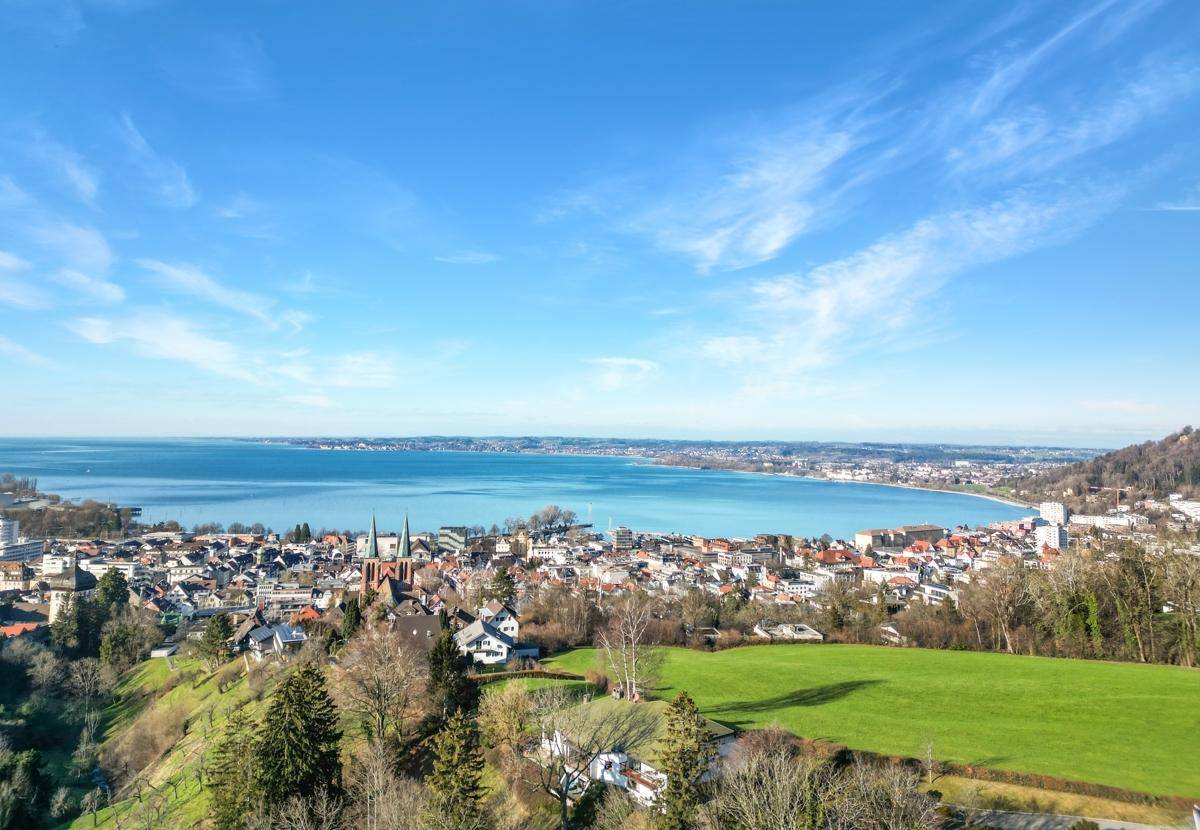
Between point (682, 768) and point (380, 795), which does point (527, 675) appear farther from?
point (682, 768)

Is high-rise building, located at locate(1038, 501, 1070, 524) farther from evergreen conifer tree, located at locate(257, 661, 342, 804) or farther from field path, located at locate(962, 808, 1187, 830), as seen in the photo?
evergreen conifer tree, located at locate(257, 661, 342, 804)

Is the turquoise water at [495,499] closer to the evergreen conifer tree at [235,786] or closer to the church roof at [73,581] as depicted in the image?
the church roof at [73,581]

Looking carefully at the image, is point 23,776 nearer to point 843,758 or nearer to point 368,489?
point 843,758

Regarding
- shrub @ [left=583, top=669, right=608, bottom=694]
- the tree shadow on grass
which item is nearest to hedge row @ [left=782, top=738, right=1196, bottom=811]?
the tree shadow on grass

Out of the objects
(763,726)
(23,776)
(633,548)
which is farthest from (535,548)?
(763,726)

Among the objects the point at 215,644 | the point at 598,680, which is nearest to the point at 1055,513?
the point at 598,680

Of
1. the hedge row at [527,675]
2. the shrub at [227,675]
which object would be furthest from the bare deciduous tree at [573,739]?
the shrub at [227,675]
